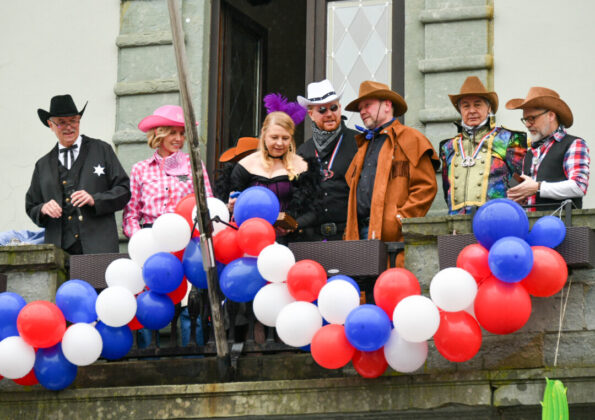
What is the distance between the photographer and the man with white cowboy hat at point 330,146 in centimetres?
959

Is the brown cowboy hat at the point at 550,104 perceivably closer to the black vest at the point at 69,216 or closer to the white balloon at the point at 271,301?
the white balloon at the point at 271,301

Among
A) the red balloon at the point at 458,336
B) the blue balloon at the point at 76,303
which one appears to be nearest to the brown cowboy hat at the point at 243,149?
the blue balloon at the point at 76,303

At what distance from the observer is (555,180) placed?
8.83 metres

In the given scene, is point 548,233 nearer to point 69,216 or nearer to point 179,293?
point 179,293

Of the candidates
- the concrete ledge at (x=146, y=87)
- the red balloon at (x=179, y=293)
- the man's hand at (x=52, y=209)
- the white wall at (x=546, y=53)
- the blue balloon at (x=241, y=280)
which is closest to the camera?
the blue balloon at (x=241, y=280)

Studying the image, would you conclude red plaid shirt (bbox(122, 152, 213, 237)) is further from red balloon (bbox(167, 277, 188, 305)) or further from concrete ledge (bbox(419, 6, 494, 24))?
concrete ledge (bbox(419, 6, 494, 24))

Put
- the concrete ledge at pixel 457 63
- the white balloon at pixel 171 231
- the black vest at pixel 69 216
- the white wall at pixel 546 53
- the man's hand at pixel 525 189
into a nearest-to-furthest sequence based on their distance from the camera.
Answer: the white balloon at pixel 171 231 < the man's hand at pixel 525 189 < the black vest at pixel 69 216 < the white wall at pixel 546 53 < the concrete ledge at pixel 457 63

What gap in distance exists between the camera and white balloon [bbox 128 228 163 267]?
28.3ft

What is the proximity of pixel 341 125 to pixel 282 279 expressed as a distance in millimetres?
2024

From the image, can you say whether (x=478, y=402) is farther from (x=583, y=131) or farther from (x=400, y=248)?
(x=583, y=131)

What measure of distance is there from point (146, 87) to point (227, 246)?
3.46 meters

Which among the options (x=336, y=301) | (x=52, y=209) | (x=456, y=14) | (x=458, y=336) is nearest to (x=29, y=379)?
(x=52, y=209)

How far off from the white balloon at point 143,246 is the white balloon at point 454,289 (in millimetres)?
1918

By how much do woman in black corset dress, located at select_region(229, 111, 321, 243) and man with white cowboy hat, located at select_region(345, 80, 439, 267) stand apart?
30 centimetres
